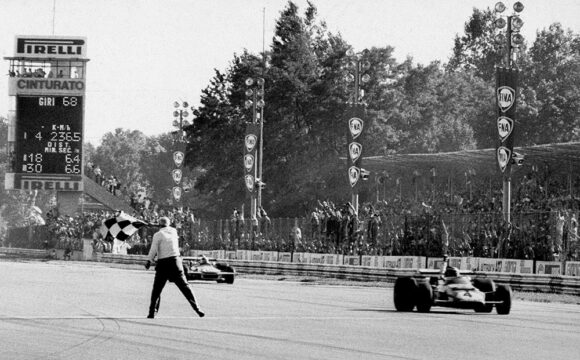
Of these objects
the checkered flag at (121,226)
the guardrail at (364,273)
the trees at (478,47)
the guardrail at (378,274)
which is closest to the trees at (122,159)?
the trees at (478,47)

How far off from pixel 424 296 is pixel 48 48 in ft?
167

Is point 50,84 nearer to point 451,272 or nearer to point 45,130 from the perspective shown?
point 45,130

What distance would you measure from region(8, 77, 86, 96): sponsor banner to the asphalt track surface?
4058 centimetres

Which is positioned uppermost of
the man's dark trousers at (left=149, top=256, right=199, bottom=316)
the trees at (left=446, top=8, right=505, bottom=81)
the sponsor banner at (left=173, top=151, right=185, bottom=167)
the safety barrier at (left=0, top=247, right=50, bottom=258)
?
the trees at (left=446, top=8, right=505, bottom=81)

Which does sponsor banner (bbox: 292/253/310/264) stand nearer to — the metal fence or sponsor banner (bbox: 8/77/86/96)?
the metal fence

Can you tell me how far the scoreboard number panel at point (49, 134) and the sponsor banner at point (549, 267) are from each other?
38.1 meters

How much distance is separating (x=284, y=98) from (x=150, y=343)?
7150 cm

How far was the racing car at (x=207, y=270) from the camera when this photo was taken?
119 ft

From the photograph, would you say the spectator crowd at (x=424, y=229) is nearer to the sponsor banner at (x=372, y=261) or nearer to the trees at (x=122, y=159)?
the sponsor banner at (x=372, y=261)

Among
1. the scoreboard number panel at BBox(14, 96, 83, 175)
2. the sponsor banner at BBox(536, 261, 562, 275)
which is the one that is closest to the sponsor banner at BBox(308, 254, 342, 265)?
the sponsor banner at BBox(536, 261, 562, 275)

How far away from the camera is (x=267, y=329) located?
17531 millimetres

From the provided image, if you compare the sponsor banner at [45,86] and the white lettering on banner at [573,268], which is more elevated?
A: the sponsor banner at [45,86]

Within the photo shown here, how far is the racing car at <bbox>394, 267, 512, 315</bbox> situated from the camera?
885 inches

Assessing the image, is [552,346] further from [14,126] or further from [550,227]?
[14,126]
